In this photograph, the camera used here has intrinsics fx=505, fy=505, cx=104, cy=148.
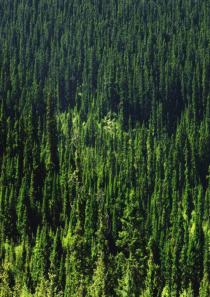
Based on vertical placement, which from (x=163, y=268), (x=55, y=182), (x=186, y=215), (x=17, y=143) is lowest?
(x=163, y=268)

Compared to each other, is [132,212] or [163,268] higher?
[132,212]

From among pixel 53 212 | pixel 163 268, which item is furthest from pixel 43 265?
pixel 163 268

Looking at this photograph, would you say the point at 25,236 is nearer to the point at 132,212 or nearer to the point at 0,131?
the point at 0,131

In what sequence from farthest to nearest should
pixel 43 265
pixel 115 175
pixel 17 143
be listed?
pixel 115 175, pixel 17 143, pixel 43 265

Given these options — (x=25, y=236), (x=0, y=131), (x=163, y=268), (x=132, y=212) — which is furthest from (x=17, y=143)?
(x=132, y=212)

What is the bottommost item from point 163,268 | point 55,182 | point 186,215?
point 163,268

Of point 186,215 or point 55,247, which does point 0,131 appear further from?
point 186,215

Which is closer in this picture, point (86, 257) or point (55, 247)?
point (86, 257)

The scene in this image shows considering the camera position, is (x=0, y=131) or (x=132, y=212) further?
(x=0, y=131)

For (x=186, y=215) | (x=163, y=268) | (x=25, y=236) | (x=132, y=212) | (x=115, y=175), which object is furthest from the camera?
(x=115, y=175)
